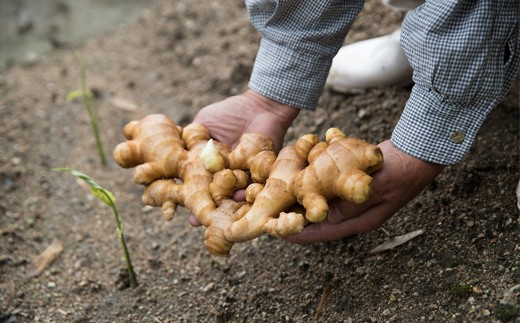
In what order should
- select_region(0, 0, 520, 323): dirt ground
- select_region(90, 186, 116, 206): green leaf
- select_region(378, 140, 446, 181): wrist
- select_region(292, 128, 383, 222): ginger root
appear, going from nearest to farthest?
1. select_region(292, 128, 383, 222): ginger root
2. select_region(378, 140, 446, 181): wrist
3. select_region(0, 0, 520, 323): dirt ground
4. select_region(90, 186, 116, 206): green leaf

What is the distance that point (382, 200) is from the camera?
124cm

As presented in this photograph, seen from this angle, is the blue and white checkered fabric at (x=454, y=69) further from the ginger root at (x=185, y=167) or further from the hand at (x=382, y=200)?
the ginger root at (x=185, y=167)

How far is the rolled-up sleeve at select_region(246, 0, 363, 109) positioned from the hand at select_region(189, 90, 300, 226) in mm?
37

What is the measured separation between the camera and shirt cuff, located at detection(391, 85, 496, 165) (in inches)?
49.3

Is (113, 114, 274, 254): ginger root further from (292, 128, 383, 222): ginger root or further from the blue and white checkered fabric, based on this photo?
the blue and white checkered fabric

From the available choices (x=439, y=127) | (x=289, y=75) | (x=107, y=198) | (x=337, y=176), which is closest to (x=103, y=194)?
(x=107, y=198)

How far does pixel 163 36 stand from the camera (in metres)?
2.82

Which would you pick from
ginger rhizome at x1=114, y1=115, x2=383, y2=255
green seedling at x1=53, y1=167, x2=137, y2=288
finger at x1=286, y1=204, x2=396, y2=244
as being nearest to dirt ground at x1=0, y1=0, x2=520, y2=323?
green seedling at x1=53, y1=167, x2=137, y2=288

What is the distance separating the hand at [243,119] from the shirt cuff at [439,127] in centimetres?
35

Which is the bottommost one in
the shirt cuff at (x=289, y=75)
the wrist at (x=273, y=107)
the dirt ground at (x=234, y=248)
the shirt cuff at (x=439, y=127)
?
the dirt ground at (x=234, y=248)

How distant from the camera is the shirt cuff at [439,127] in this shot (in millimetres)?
1251

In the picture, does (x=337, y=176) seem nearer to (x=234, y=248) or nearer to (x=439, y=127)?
(x=439, y=127)

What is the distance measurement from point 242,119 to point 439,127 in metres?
0.48

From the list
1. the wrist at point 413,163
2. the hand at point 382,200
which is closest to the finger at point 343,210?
the hand at point 382,200
